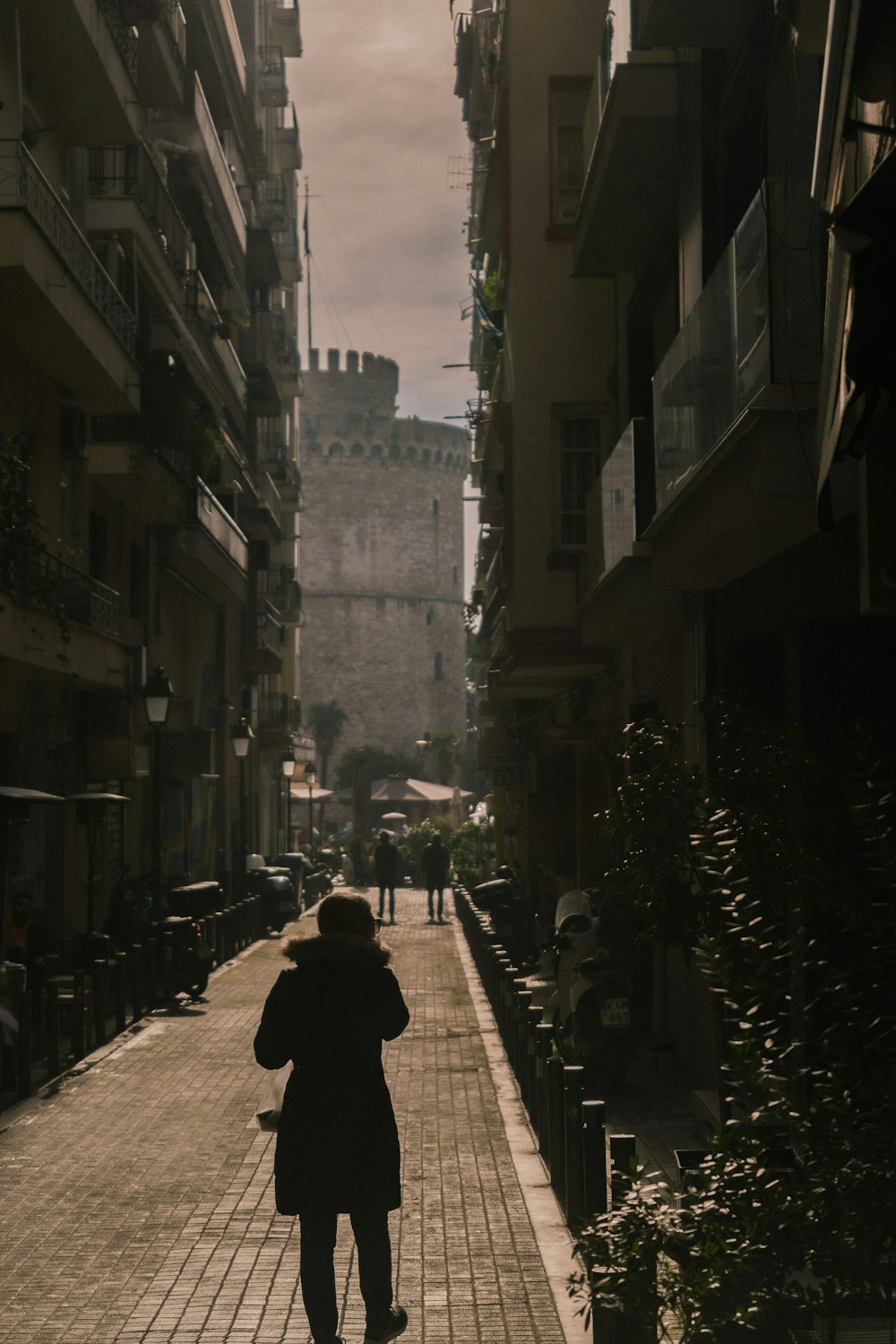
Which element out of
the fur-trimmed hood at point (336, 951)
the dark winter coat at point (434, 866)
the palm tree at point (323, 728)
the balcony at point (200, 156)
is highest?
the balcony at point (200, 156)

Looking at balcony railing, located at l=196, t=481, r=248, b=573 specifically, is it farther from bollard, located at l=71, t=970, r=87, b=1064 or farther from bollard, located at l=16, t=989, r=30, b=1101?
bollard, located at l=16, t=989, r=30, b=1101

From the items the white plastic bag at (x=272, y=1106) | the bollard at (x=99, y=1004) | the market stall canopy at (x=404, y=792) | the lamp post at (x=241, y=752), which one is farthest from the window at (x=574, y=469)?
the market stall canopy at (x=404, y=792)

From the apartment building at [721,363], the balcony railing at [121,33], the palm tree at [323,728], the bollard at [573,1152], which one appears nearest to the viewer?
the apartment building at [721,363]

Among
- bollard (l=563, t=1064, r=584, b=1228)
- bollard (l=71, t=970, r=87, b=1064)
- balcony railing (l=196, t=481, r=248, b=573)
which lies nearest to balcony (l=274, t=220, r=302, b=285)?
balcony railing (l=196, t=481, r=248, b=573)

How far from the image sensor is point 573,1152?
7453mm

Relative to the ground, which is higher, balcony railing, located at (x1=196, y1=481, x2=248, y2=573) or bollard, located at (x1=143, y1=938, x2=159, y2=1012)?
balcony railing, located at (x1=196, y1=481, x2=248, y2=573)

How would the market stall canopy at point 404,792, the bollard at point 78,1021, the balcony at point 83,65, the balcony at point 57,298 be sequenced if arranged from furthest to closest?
the market stall canopy at point 404,792
the balcony at point 83,65
the balcony at point 57,298
the bollard at point 78,1021

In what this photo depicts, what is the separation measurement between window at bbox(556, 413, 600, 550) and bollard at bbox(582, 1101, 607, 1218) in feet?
35.8

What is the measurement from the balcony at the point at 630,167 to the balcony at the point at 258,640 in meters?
24.1

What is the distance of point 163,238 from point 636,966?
13.0 metres

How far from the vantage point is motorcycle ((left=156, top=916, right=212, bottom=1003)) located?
17344mm

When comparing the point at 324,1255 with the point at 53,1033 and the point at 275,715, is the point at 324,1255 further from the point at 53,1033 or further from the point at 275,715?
the point at 275,715

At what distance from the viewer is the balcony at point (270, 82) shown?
44031mm

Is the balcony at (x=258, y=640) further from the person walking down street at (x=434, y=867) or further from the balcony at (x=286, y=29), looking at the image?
the balcony at (x=286, y=29)
